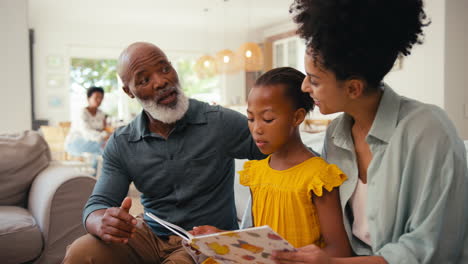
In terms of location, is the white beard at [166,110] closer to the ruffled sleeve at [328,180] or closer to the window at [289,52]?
the ruffled sleeve at [328,180]

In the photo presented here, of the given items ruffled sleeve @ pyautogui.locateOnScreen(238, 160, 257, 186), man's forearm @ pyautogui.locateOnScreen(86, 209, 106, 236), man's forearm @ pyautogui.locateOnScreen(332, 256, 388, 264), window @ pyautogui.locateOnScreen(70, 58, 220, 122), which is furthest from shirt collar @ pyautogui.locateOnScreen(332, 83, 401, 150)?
window @ pyautogui.locateOnScreen(70, 58, 220, 122)

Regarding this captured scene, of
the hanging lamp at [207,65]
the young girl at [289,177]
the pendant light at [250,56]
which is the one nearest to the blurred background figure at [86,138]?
the hanging lamp at [207,65]

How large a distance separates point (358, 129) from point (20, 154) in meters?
2.23

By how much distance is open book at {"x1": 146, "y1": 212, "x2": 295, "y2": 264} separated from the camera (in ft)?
2.87

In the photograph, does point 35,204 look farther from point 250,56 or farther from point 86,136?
point 250,56

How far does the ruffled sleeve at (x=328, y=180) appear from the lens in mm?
1039

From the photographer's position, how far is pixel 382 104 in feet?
3.27

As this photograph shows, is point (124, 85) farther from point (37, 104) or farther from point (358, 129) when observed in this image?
point (37, 104)

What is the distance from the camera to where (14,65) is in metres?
4.26

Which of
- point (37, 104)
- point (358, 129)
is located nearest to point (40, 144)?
point (358, 129)

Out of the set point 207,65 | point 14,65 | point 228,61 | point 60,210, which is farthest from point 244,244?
point 207,65

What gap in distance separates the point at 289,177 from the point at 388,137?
0.28 metres

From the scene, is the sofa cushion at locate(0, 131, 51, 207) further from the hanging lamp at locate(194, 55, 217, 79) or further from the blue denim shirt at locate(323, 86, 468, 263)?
the hanging lamp at locate(194, 55, 217, 79)

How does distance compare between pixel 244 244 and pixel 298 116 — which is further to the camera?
pixel 298 116
